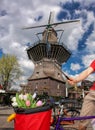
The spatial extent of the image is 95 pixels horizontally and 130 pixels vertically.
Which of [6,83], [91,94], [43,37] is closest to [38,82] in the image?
[6,83]

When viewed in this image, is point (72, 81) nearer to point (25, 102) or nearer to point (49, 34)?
point (25, 102)

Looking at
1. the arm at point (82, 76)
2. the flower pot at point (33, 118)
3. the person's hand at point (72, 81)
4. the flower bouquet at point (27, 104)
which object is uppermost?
the arm at point (82, 76)

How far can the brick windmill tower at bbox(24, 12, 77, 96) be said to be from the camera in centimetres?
6089

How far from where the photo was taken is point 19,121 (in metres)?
3.45

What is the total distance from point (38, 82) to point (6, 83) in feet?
22.0

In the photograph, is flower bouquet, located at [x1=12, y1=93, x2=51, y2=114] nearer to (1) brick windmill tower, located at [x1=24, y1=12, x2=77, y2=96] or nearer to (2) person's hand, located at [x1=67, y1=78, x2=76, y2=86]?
(2) person's hand, located at [x1=67, y1=78, x2=76, y2=86]

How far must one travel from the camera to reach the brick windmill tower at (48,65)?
6089cm

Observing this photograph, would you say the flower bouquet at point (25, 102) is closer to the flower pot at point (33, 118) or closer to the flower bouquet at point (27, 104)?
the flower bouquet at point (27, 104)

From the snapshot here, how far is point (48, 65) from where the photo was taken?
63.8m

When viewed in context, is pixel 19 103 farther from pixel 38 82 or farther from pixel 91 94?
pixel 38 82

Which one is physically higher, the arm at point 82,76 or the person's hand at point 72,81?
the arm at point 82,76

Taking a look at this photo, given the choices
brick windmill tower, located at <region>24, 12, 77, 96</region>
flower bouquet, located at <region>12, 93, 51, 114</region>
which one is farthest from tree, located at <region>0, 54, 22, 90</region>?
flower bouquet, located at <region>12, 93, 51, 114</region>

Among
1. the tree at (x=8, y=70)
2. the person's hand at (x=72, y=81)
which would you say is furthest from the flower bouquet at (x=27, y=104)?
the tree at (x=8, y=70)

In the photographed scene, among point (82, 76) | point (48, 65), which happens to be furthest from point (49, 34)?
point (82, 76)
